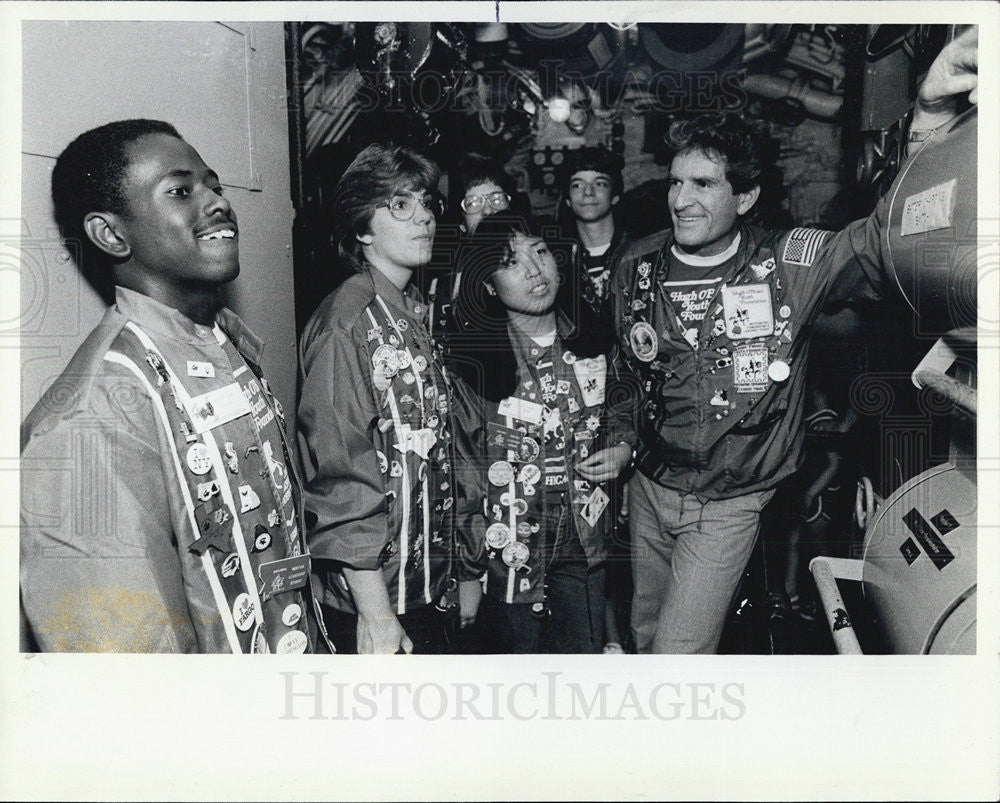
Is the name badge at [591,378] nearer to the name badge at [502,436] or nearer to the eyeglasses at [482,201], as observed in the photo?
the name badge at [502,436]

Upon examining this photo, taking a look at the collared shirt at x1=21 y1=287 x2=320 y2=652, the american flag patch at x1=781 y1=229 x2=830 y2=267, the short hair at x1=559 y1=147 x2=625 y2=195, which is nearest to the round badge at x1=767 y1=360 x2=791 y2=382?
the american flag patch at x1=781 y1=229 x2=830 y2=267

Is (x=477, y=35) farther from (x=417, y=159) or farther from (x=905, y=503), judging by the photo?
(x=905, y=503)

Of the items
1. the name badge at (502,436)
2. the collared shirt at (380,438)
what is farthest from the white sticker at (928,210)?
the collared shirt at (380,438)

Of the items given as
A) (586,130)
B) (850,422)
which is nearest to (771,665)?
(850,422)

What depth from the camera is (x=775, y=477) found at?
275 cm

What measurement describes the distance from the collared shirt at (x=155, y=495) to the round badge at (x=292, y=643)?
0.03 metres

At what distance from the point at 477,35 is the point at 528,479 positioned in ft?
3.94

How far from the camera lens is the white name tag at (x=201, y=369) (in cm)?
254

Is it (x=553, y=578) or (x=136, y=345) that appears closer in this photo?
(x=136, y=345)

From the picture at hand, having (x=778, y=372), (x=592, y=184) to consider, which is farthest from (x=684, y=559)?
(x=592, y=184)

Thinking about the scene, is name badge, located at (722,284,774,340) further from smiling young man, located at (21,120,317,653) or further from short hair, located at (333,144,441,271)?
smiling young man, located at (21,120,317,653)

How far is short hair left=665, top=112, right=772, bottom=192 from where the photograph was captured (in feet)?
8.75

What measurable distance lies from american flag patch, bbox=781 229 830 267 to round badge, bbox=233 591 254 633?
1707mm

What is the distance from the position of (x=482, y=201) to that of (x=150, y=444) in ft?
3.51
